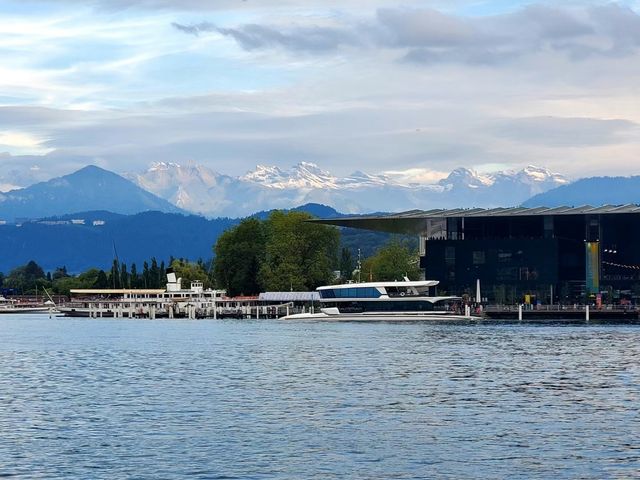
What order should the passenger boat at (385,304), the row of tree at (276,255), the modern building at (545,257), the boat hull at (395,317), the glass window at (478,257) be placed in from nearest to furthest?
the boat hull at (395,317)
the passenger boat at (385,304)
the modern building at (545,257)
the glass window at (478,257)
the row of tree at (276,255)

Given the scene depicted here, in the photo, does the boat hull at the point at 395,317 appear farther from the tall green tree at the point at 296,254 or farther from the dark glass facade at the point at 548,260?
the tall green tree at the point at 296,254

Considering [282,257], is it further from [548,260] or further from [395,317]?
[548,260]

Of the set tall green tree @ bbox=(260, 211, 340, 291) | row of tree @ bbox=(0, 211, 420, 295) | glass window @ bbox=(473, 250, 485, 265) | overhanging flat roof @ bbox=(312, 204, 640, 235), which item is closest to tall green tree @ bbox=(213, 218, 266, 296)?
row of tree @ bbox=(0, 211, 420, 295)

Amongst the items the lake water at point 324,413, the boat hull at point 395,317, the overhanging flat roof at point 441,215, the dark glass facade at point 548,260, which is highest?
the overhanging flat roof at point 441,215

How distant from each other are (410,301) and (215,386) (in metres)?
91.0

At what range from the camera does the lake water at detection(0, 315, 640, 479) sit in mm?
36719

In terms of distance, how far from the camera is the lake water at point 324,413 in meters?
36.7

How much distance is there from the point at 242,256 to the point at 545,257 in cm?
4578

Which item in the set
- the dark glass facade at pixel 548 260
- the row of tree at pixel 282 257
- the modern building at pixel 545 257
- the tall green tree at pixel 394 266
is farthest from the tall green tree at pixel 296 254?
the dark glass facade at pixel 548 260

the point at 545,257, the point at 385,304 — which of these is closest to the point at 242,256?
the point at 385,304

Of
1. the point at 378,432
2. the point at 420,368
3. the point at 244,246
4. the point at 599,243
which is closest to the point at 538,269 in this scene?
the point at 599,243

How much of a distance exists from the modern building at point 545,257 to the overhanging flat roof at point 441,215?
0.26 metres

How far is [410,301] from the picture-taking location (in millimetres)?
148875

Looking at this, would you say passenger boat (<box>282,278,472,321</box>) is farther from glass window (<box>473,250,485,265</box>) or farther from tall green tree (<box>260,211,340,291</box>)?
tall green tree (<box>260,211,340,291</box>)
